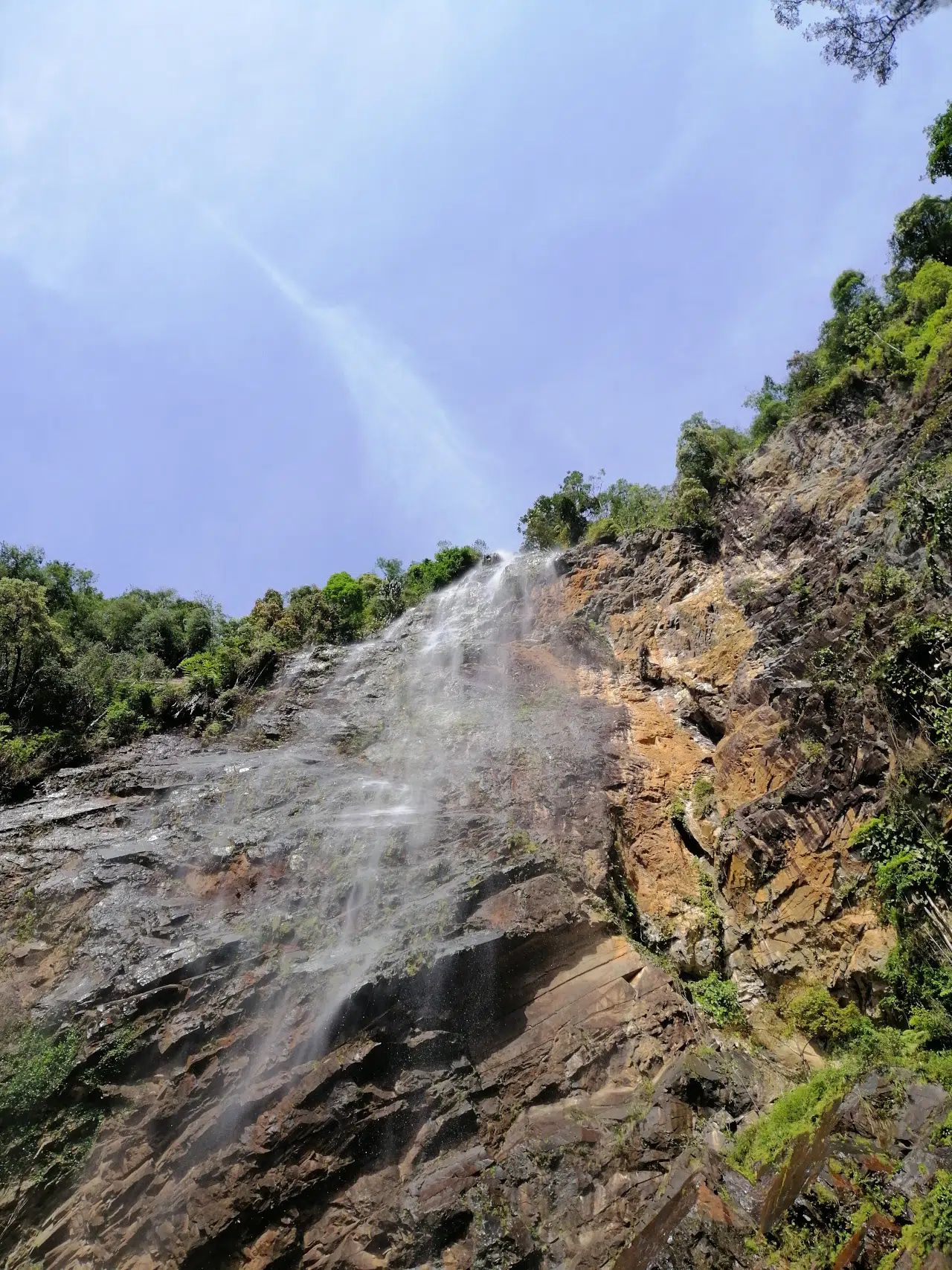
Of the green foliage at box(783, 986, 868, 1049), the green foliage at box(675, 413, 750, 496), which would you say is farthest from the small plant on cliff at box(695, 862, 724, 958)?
the green foliage at box(675, 413, 750, 496)

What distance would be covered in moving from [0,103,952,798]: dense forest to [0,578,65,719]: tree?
4 cm

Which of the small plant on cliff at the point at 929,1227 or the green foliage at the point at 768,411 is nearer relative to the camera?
the small plant on cliff at the point at 929,1227

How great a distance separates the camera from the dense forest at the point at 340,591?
60.9ft

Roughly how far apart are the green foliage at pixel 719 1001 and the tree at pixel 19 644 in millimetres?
19619

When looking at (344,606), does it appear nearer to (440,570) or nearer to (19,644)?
(440,570)

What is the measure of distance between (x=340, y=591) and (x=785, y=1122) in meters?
24.2

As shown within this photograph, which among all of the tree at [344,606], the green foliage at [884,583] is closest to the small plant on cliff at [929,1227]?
the green foliage at [884,583]

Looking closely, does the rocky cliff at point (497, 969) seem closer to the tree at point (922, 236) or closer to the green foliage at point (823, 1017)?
the green foliage at point (823, 1017)

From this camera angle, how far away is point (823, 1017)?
9.80 m

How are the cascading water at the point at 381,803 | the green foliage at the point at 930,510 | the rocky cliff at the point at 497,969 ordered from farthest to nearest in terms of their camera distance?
the cascading water at the point at 381,803 → the green foliage at the point at 930,510 → the rocky cliff at the point at 497,969

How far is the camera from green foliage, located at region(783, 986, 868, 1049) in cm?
949

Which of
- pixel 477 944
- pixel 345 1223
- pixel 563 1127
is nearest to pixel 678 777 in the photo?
pixel 477 944

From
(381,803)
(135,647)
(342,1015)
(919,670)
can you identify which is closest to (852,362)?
(919,670)

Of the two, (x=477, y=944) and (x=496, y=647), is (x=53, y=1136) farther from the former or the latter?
(x=496, y=647)
